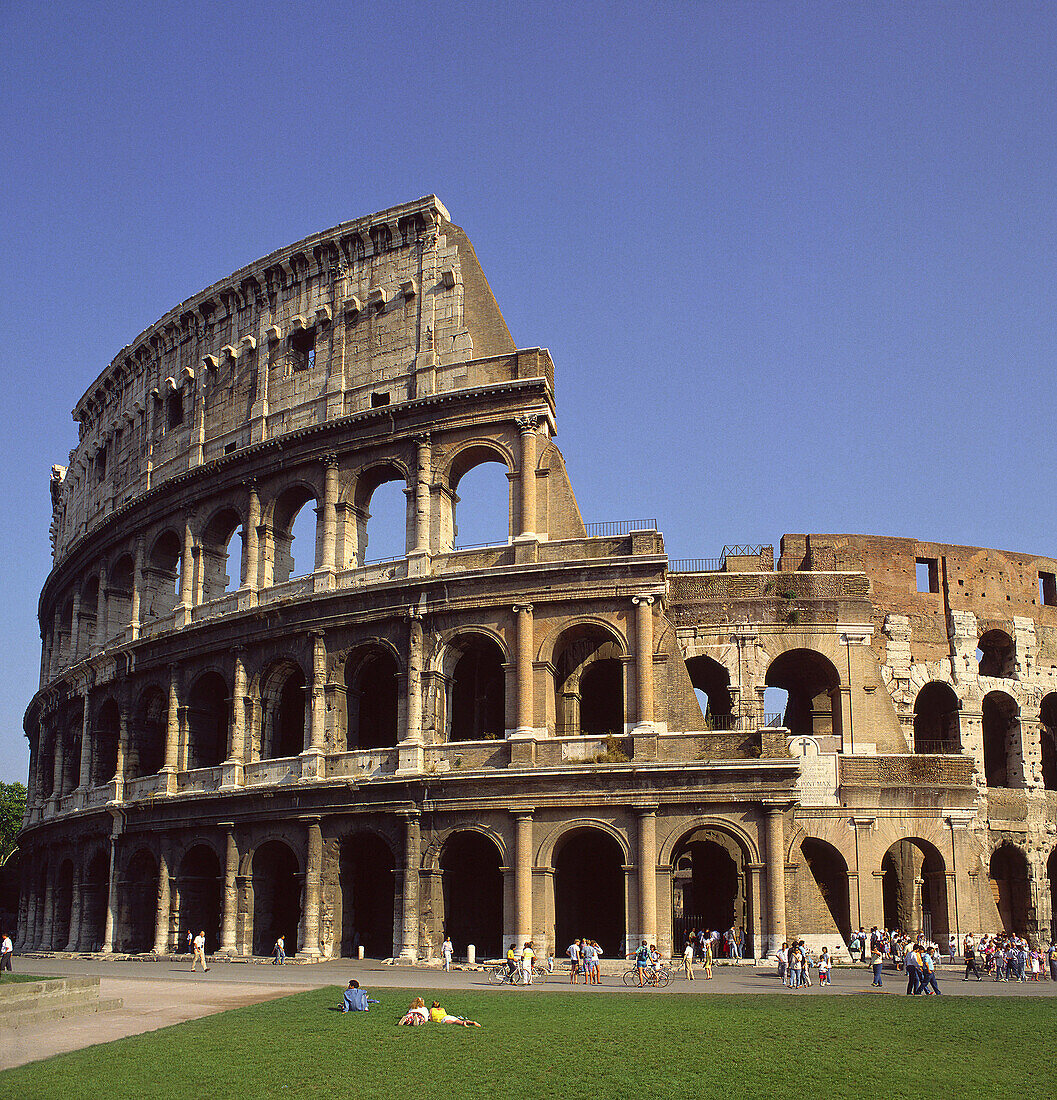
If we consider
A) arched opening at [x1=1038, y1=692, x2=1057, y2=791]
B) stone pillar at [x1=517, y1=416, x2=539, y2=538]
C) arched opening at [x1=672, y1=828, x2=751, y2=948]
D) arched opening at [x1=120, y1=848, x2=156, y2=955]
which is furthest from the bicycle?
arched opening at [x1=1038, y1=692, x2=1057, y2=791]

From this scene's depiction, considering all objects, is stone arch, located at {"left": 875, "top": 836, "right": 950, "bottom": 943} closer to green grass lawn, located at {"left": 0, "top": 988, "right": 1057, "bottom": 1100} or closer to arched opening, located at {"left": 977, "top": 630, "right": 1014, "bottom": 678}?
arched opening, located at {"left": 977, "top": 630, "right": 1014, "bottom": 678}

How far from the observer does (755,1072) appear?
48.0 ft

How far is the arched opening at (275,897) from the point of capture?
Result: 32250mm

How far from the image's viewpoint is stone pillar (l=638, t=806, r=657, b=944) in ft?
89.5

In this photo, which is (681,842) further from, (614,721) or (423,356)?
(423,356)

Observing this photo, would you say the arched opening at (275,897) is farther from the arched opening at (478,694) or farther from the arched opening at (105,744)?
the arched opening at (105,744)

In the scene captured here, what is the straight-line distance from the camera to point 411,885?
29188mm

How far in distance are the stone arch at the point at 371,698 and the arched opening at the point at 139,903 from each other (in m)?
8.02

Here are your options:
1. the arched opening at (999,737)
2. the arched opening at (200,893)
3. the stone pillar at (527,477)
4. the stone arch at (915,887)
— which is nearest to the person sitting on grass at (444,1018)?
the stone pillar at (527,477)

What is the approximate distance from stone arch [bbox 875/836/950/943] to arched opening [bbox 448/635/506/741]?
438 inches

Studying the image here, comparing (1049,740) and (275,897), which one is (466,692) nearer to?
(275,897)

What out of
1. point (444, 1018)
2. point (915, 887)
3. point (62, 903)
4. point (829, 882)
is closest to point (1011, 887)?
point (915, 887)

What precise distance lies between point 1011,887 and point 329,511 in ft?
75.5

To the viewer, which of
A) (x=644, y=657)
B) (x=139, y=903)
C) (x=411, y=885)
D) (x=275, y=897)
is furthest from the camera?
(x=139, y=903)
